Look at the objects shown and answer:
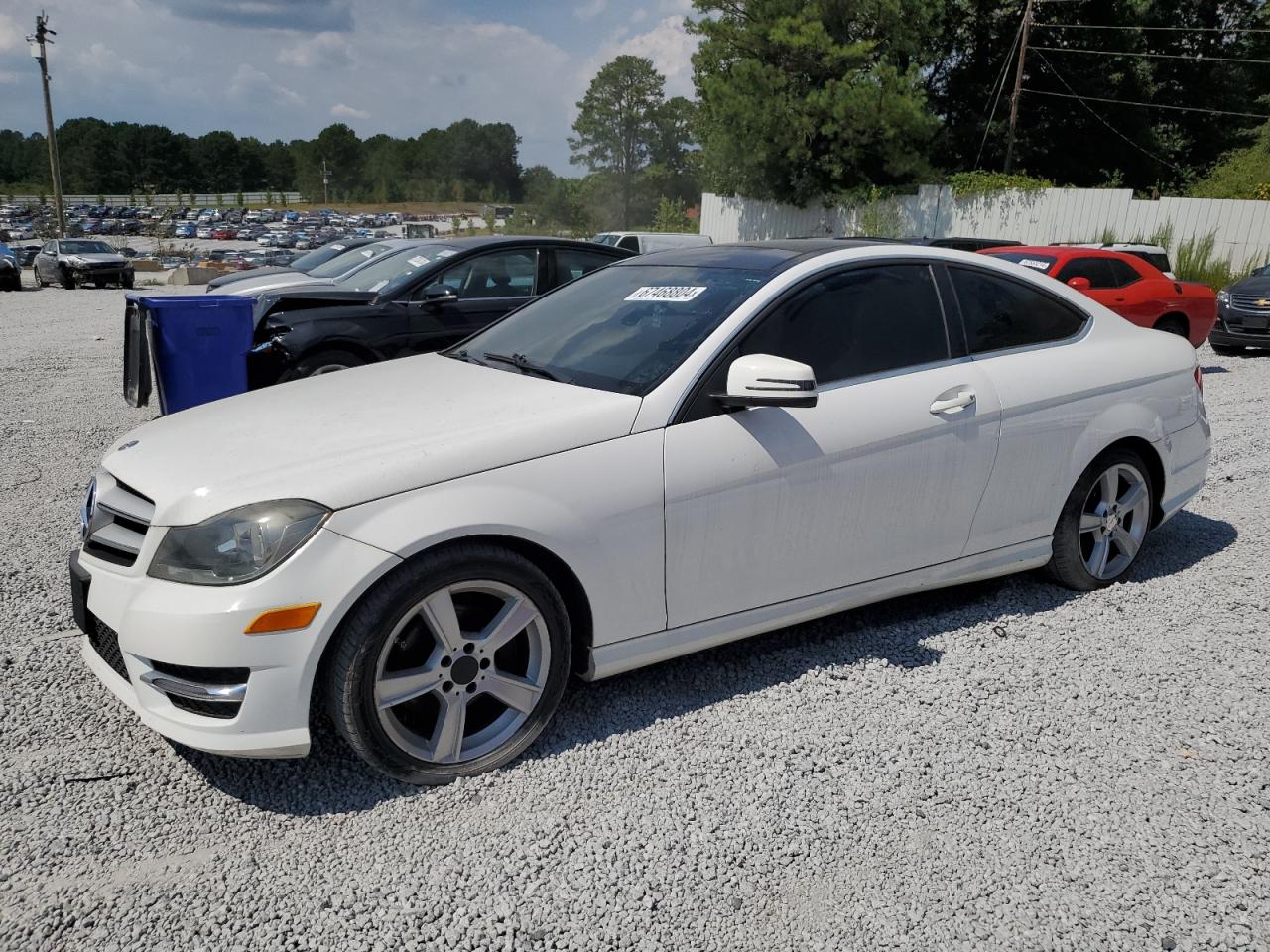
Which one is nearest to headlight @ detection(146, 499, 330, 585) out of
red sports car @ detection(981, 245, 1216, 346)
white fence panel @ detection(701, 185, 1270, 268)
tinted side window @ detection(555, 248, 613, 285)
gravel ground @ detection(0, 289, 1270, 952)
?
gravel ground @ detection(0, 289, 1270, 952)

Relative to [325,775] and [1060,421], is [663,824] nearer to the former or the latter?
[325,775]

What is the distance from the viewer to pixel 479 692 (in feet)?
9.71

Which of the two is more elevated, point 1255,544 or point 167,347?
point 167,347

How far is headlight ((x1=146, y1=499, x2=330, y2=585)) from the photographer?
2641mm

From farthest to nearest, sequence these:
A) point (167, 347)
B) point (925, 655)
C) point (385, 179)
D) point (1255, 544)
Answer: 1. point (385, 179)
2. point (167, 347)
3. point (1255, 544)
4. point (925, 655)

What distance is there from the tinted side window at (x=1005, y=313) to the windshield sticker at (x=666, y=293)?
3.70 ft

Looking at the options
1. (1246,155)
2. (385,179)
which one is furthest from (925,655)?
(385,179)

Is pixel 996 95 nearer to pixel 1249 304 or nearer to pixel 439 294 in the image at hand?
pixel 1249 304

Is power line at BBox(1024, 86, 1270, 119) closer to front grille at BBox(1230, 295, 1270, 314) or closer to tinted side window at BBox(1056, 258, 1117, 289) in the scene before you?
front grille at BBox(1230, 295, 1270, 314)

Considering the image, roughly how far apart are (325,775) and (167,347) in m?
4.60

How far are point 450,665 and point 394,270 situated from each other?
6211 mm

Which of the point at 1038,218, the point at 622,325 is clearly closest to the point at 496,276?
the point at 622,325

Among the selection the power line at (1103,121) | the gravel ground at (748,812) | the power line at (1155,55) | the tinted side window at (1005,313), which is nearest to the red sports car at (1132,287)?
the tinted side window at (1005,313)

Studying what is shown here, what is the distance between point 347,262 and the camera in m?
10.9
